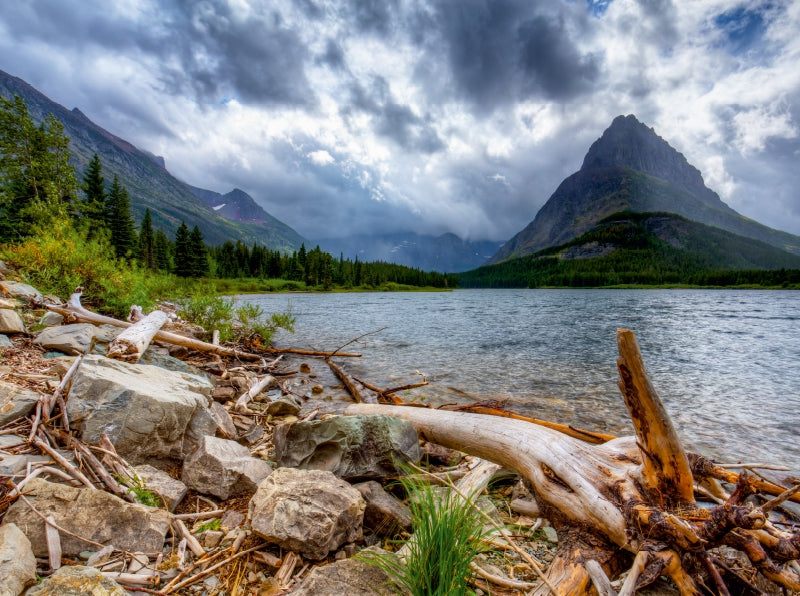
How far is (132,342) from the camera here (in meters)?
8.31

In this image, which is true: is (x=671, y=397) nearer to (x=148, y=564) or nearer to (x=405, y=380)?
(x=405, y=380)

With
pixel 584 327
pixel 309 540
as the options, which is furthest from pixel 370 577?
pixel 584 327

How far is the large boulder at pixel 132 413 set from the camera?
4.45m

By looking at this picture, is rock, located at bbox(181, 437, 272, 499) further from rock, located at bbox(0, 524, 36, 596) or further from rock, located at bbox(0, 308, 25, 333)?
rock, located at bbox(0, 308, 25, 333)

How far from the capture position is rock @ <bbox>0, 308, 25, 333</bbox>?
752 cm

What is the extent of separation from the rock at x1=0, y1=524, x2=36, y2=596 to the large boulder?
1.90 m

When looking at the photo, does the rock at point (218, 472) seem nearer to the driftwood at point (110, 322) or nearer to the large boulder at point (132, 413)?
the large boulder at point (132, 413)

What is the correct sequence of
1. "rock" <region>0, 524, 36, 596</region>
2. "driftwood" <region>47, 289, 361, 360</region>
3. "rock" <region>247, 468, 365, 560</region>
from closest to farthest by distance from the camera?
"rock" <region>0, 524, 36, 596</region> < "rock" <region>247, 468, 365, 560</region> < "driftwood" <region>47, 289, 361, 360</region>

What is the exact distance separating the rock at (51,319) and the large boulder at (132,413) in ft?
19.8

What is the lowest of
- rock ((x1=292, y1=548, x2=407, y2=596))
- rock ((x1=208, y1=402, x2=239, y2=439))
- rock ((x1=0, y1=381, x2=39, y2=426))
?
rock ((x1=208, y1=402, x2=239, y2=439))

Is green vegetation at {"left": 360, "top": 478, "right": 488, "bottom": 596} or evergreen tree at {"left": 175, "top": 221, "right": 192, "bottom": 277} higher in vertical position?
evergreen tree at {"left": 175, "top": 221, "right": 192, "bottom": 277}

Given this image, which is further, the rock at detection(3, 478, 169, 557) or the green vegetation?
the rock at detection(3, 478, 169, 557)

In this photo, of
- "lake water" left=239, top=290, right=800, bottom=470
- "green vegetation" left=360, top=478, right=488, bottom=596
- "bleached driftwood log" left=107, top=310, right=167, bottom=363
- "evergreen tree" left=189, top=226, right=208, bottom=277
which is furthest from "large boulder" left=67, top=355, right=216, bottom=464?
"evergreen tree" left=189, top=226, right=208, bottom=277

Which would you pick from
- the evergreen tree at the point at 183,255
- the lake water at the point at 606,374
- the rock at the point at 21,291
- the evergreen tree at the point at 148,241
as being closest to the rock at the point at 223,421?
the lake water at the point at 606,374
